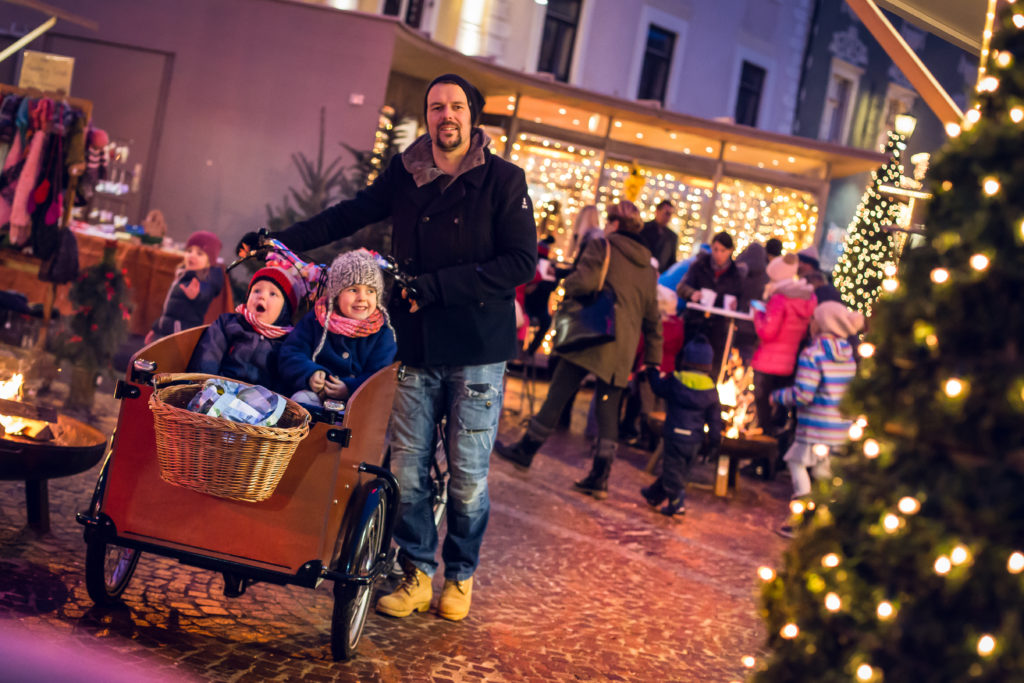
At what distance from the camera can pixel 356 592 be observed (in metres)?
4.04

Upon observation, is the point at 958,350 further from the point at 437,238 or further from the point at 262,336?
the point at 262,336

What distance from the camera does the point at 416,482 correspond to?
4.86 meters

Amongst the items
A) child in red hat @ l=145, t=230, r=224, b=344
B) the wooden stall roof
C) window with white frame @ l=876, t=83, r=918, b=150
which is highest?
window with white frame @ l=876, t=83, r=918, b=150

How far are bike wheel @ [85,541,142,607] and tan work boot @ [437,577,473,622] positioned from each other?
1.35 m

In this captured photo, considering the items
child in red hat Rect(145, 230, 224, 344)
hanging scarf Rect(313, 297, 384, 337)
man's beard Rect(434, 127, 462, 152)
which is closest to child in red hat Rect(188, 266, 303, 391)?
hanging scarf Rect(313, 297, 384, 337)

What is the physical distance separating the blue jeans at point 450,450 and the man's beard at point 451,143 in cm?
94

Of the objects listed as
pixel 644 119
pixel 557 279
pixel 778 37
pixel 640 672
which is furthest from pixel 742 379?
pixel 778 37

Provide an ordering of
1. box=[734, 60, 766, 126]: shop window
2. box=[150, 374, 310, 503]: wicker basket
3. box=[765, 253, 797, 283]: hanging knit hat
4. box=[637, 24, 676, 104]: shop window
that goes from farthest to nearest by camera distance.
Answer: box=[734, 60, 766, 126]: shop window
box=[637, 24, 676, 104]: shop window
box=[765, 253, 797, 283]: hanging knit hat
box=[150, 374, 310, 503]: wicker basket

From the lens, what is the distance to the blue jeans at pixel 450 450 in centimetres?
476

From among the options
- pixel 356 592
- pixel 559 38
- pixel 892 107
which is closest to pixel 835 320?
pixel 356 592

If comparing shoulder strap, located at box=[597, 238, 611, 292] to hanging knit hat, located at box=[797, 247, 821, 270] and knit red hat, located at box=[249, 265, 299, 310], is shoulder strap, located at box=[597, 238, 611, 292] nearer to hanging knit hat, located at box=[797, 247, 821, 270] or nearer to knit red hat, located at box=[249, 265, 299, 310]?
knit red hat, located at box=[249, 265, 299, 310]

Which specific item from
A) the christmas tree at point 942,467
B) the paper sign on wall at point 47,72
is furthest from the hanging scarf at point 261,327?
the paper sign on wall at point 47,72

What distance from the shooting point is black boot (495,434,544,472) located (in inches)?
318

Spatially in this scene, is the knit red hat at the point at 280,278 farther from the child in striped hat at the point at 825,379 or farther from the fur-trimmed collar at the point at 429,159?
the child in striped hat at the point at 825,379
